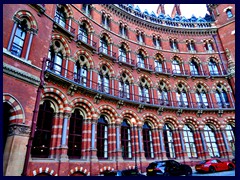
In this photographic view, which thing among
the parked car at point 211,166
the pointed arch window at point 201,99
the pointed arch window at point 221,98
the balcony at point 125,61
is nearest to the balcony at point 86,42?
the balcony at point 125,61

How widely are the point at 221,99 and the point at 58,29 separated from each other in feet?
68.8

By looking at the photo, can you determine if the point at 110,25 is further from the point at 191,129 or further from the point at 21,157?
the point at 21,157

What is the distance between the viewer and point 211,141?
20281 mm

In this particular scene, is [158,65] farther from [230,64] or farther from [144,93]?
[230,64]

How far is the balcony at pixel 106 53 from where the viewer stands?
1775 cm

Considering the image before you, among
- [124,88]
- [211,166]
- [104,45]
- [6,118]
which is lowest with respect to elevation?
[211,166]

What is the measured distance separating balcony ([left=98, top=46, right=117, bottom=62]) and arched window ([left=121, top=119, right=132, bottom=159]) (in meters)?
6.69

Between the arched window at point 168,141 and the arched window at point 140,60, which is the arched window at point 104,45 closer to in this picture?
the arched window at point 140,60

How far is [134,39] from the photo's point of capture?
2269 cm

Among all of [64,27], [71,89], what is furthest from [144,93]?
[64,27]

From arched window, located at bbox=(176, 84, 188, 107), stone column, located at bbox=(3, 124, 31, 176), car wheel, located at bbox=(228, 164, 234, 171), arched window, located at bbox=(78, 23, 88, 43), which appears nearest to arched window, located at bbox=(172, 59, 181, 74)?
arched window, located at bbox=(176, 84, 188, 107)

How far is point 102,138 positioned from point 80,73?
242 inches

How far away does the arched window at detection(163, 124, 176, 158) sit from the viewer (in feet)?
60.5

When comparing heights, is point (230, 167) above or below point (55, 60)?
below
